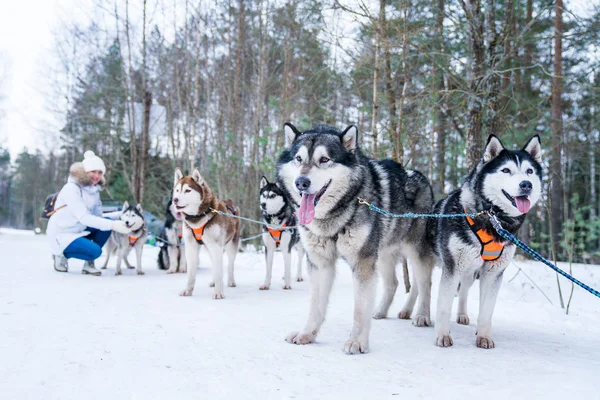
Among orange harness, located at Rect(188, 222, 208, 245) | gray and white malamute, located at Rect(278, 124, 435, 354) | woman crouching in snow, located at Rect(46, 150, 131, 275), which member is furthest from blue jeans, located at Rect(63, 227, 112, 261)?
gray and white malamute, located at Rect(278, 124, 435, 354)

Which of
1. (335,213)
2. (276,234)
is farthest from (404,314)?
(276,234)

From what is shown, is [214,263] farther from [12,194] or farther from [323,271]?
[12,194]

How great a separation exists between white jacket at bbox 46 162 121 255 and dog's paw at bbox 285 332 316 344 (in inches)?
168

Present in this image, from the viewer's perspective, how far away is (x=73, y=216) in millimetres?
6148

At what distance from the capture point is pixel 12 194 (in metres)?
47.7

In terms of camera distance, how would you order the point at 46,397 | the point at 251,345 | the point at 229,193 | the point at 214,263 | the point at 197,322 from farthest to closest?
the point at 229,193 → the point at 214,263 → the point at 197,322 → the point at 251,345 → the point at 46,397

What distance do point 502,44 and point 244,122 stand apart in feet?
30.3

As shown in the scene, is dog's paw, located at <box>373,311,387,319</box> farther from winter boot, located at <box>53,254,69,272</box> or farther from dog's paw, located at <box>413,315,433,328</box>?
winter boot, located at <box>53,254,69,272</box>

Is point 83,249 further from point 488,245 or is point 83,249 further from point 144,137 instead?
point 144,137

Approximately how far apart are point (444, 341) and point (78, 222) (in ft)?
18.3

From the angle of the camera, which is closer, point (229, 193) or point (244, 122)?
point (229, 193)

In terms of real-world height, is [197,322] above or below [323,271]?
below

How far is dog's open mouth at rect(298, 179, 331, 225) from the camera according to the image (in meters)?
2.61

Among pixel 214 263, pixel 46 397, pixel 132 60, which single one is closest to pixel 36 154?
pixel 132 60
